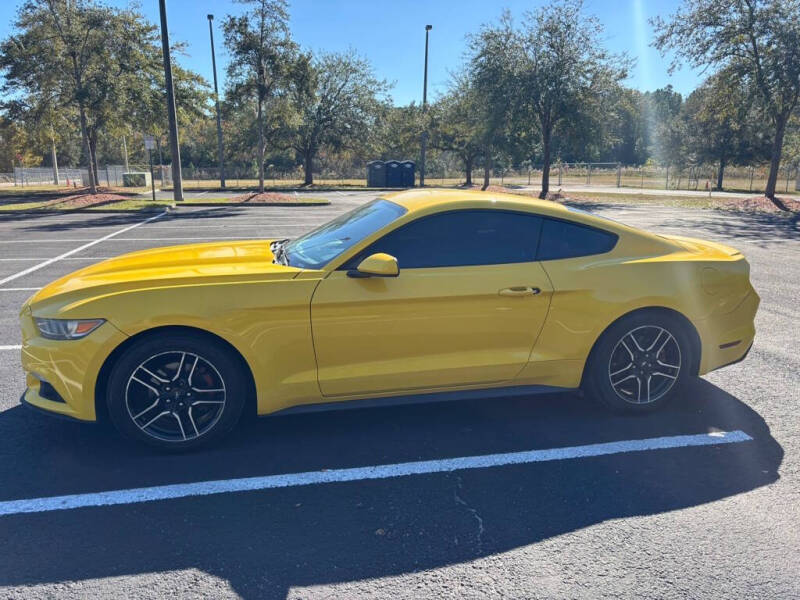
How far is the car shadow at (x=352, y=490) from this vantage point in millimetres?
2471

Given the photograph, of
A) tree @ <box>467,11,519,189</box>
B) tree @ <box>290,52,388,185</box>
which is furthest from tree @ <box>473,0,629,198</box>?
tree @ <box>290,52,388,185</box>

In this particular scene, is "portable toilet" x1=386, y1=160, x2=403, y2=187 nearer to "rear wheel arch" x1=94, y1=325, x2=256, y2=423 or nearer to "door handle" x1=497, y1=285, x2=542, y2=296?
"door handle" x1=497, y1=285, x2=542, y2=296

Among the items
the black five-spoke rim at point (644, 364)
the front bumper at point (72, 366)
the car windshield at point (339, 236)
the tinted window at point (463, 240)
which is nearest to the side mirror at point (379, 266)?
the tinted window at point (463, 240)

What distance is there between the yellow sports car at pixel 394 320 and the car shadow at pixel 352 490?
269mm

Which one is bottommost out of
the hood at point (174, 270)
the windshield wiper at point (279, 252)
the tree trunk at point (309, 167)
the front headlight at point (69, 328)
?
the front headlight at point (69, 328)

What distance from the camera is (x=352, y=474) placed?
3.15 meters

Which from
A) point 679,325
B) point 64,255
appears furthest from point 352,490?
point 64,255

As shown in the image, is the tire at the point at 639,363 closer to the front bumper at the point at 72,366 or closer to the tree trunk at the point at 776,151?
the front bumper at the point at 72,366

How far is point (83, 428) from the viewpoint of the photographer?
363 centimetres

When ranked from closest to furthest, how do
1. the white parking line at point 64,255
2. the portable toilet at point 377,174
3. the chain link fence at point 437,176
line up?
the white parking line at point 64,255 → the portable toilet at point 377,174 → the chain link fence at point 437,176

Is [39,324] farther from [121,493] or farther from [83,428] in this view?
[121,493]

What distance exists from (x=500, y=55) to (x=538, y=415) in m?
24.7

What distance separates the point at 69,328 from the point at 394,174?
34883 mm

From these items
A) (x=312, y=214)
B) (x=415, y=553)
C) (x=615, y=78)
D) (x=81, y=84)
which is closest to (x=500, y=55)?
(x=615, y=78)
